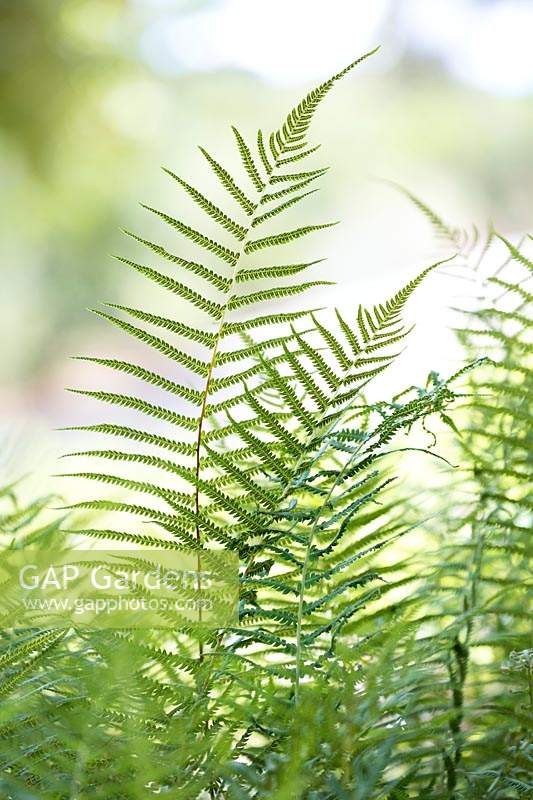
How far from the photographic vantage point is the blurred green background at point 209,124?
4.43 metres

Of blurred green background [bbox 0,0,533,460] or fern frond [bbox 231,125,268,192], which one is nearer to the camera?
fern frond [bbox 231,125,268,192]

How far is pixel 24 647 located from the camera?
0.71 feet

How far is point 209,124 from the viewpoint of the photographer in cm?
459

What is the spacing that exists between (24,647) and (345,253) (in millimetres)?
4471

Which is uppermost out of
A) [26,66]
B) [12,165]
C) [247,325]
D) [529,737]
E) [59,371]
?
[26,66]

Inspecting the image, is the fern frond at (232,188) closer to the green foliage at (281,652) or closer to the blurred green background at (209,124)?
the green foliage at (281,652)

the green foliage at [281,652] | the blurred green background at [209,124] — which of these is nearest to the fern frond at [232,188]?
the green foliage at [281,652]

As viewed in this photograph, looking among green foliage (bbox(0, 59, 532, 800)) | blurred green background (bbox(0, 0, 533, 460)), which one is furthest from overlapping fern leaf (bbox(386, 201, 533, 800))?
blurred green background (bbox(0, 0, 533, 460))

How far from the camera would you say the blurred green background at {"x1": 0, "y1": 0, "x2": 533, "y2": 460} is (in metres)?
4.43

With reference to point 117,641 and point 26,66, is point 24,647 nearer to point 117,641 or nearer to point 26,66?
point 117,641


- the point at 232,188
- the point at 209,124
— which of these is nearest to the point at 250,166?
the point at 232,188

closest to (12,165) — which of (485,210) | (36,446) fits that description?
(485,210)

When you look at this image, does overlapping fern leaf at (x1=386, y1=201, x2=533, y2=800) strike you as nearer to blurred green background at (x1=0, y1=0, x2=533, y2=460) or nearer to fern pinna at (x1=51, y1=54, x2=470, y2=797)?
fern pinna at (x1=51, y1=54, x2=470, y2=797)

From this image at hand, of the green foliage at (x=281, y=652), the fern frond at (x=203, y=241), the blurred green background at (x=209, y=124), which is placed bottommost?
the green foliage at (x=281, y=652)
